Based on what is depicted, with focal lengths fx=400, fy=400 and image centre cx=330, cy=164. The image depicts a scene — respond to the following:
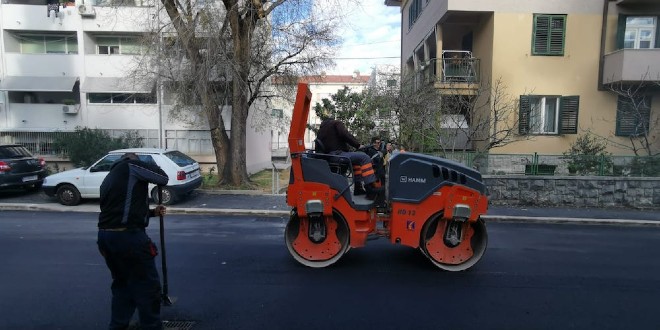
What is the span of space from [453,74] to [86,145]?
14.7 meters

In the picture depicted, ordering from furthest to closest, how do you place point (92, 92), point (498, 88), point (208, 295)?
point (92, 92) < point (498, 88) < point (208, 295)

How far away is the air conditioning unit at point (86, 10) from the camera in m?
18.5

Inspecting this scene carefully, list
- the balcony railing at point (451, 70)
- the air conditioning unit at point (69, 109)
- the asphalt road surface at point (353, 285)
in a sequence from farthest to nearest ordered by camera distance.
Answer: the air conditioning unit at point (69, 109) < the balcony railing at point (451, 70) < the asphalt road surface at point (353, 285)

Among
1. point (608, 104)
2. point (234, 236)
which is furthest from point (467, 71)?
point (234, 236)

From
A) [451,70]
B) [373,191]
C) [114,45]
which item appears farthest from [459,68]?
[114,45]

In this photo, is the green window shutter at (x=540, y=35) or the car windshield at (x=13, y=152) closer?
the car windshield at (x=13, y=152)

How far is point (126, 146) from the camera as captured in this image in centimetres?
1633

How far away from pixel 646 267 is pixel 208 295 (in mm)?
6358

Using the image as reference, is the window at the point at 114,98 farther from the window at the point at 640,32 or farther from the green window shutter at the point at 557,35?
the window at the point at 640,32

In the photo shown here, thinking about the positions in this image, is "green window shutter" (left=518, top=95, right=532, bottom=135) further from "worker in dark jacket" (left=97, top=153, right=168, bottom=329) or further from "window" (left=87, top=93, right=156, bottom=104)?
"window" (left=87, top=93, right=156, bottom=104)

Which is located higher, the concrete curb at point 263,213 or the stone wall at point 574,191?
the stone wall at point 574,191

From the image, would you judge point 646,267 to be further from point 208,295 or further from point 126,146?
Result: point 126,146

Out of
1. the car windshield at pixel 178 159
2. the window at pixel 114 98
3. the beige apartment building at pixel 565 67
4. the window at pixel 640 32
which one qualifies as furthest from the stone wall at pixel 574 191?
the window at pixel 114 98

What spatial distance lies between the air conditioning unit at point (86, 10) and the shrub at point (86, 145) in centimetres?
610
